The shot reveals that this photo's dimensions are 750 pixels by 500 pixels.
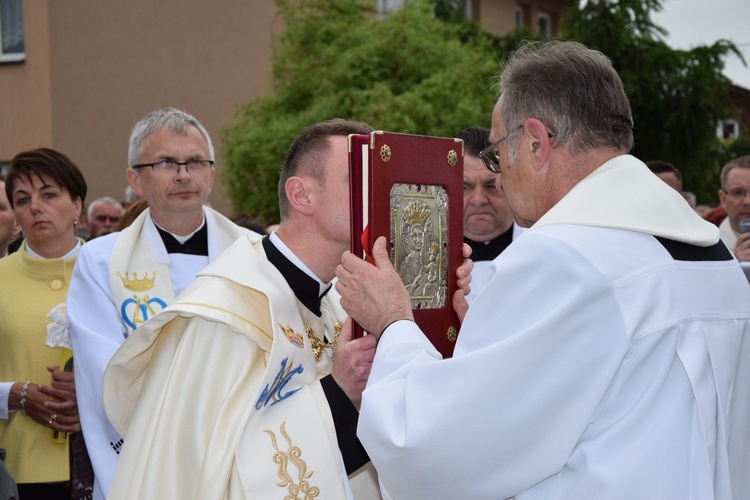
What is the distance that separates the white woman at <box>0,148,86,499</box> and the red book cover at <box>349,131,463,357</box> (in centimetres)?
209

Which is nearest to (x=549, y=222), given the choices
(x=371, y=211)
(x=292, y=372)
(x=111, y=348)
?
(x=371, y=211)

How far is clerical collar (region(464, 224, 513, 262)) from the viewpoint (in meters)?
5.23

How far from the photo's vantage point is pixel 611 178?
246cm

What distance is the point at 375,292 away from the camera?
107 inches

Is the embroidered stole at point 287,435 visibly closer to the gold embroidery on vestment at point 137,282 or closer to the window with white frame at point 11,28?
the gold embroidery on vestment at point 137,282

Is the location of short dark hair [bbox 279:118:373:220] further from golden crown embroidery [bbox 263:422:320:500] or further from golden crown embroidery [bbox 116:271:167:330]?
golden crown embroidery [bbox 116:271:167:330]

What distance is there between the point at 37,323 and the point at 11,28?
14374mm

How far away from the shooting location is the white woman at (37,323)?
14.1 feet

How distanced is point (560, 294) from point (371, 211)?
28.4 inches

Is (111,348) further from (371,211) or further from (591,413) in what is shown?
(591,413)

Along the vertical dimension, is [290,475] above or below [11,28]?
below

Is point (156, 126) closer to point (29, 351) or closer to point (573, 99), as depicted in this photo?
point (29, 351)

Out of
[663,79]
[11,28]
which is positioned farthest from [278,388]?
[663,79]

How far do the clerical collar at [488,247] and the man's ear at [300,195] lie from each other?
6.87 feet
